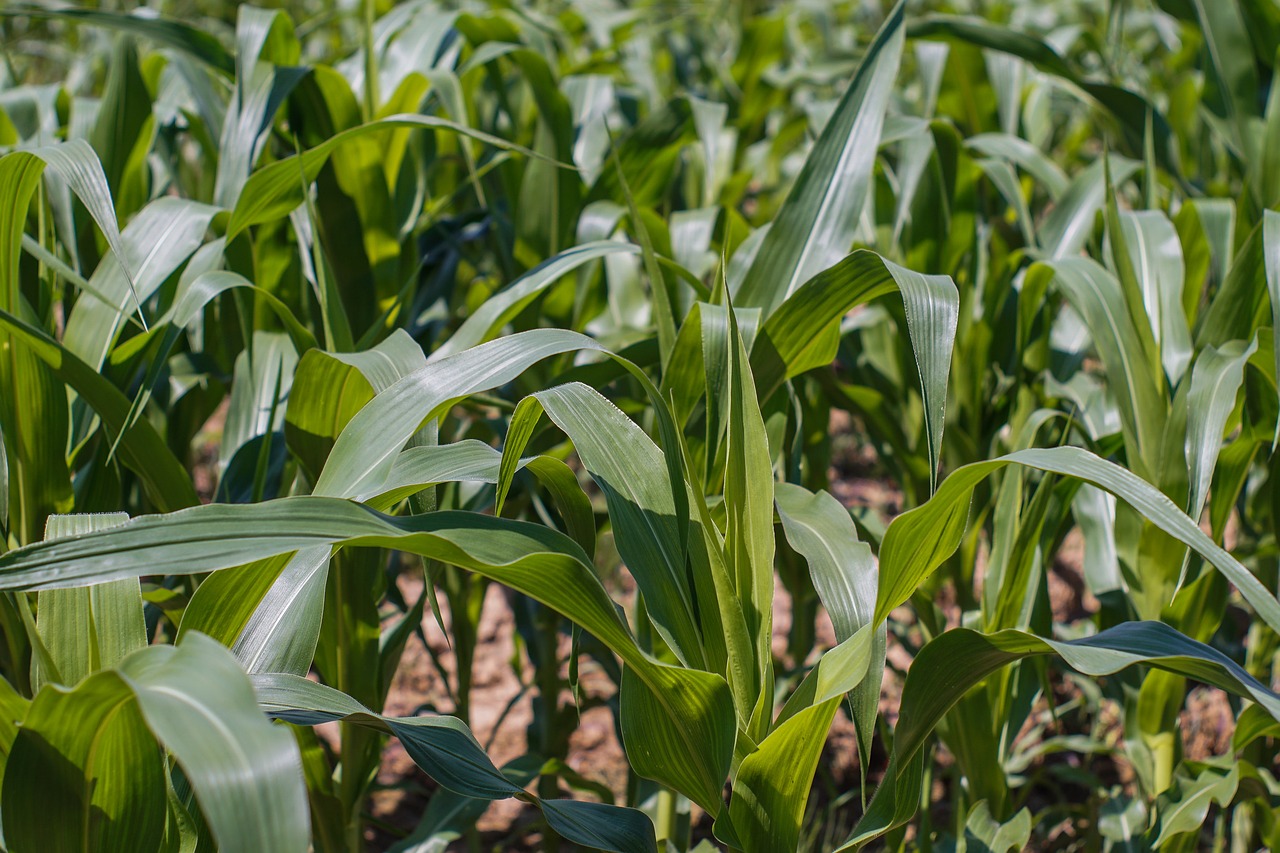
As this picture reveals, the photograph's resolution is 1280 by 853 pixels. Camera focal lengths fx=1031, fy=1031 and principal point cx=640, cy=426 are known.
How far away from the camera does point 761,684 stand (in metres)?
0.69

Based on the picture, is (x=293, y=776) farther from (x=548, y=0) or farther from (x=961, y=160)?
(x=548, y=0)

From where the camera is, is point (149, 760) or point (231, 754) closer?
point (231, 754)

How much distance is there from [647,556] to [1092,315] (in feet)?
1.71

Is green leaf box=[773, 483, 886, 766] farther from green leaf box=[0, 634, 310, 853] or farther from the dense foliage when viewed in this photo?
green leaf box=[0, 634, 310, 853]

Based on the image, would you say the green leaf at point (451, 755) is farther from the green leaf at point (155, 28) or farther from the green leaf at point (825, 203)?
the green leaf at point (155, 28)

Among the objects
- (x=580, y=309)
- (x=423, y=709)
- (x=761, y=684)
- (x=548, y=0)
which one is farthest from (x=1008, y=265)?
(x=548, y=0)

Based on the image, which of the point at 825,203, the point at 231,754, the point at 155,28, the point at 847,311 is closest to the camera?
the point at 231,754

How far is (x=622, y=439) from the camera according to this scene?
675 millimetres

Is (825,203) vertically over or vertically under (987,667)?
over

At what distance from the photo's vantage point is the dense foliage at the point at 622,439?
593 millimetres

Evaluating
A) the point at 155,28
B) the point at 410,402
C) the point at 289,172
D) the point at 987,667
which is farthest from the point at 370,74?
the point at 987,667

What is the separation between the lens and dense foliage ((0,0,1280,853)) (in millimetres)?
593

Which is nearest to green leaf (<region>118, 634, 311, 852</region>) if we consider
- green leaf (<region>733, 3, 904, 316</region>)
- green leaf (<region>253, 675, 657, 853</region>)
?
green leaf (<region>253, 675, 657, 853</region>)

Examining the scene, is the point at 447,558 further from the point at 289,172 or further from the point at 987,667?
the point at 289,172
